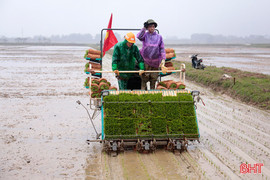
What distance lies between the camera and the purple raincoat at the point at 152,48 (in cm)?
759

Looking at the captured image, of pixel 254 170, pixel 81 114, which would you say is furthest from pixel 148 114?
pixel 81 114

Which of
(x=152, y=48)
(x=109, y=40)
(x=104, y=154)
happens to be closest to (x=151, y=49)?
(x=152, y=48)

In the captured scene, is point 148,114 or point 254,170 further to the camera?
point 148,114

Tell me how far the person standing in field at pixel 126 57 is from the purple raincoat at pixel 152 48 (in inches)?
7.4

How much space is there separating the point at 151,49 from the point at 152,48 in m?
0.04

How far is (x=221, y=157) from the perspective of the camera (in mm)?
6496

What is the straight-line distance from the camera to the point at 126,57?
7.71 metres

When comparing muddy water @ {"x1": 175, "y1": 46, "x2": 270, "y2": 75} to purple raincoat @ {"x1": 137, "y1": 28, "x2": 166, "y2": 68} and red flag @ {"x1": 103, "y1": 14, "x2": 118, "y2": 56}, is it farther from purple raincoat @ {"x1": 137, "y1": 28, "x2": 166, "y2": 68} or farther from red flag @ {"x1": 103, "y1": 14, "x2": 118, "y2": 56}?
purple raincoat @ {"x1": 137, "y1": 28, "x2": 166, "y2": 68}

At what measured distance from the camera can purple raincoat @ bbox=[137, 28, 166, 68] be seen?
759cm

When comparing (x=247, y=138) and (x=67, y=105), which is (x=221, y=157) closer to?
(x=247, y=138)

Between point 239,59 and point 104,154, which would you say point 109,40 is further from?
point 239,59

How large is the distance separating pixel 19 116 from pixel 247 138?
22.5 ft

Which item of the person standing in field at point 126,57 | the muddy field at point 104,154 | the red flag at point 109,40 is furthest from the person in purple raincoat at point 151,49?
the muddy field at point 104,154

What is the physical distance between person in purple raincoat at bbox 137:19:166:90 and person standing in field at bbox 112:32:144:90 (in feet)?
0.67
